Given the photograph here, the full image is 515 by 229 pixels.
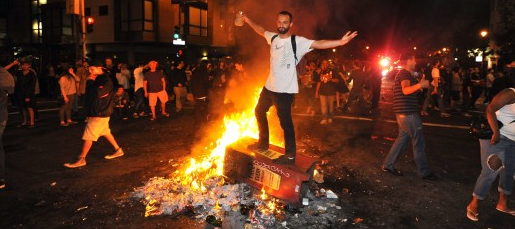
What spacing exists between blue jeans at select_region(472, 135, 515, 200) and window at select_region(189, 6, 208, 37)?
2802 cm

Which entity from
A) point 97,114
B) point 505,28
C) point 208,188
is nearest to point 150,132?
point 97,114

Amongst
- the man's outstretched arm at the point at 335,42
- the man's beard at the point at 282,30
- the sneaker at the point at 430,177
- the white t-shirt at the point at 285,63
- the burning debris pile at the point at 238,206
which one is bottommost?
the burning debris pile at the point at 238,206

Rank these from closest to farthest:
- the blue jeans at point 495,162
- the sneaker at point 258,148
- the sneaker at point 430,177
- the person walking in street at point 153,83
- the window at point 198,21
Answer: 1. the blue jeans at point 495,162
2. the sneaker at point 258,148
3. the sneaker at point 430,177
4. the person walking in street at point 153,83
5. the window at point 198,21

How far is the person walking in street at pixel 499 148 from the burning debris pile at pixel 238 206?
1569 millimetres

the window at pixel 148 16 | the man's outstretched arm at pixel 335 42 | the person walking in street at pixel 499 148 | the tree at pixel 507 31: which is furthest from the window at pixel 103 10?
the person walking in street at pixel 499 148

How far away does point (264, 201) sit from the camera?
4492 millimetres

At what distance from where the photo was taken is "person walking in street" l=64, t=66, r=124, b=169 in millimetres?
5906

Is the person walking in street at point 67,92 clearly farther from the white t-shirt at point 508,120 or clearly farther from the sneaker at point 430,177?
the white t-shirt at point 508,120

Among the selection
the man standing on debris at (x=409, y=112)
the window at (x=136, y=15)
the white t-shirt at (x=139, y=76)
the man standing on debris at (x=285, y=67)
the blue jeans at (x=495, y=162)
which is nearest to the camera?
the blue jeans at (x=495, y=162)

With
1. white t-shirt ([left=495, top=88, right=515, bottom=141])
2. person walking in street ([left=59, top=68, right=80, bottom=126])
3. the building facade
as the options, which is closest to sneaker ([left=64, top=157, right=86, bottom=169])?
person walking in street ([left=59, top=68, right=80, bottom=126])

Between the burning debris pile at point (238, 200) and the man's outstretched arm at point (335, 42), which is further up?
the man's outstretched arm at point (335, 42)

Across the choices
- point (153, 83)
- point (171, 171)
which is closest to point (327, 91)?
point (153, 83)

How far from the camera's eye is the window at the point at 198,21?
98.7 feet

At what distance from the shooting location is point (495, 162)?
403 centimetres
